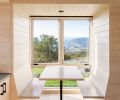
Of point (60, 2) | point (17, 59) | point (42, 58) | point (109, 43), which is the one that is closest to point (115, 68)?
point (109, 43)

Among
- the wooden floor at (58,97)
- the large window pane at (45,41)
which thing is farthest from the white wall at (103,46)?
the large window pane at (45,41)

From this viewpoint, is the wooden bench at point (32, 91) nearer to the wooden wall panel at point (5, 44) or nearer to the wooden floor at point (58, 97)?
the wooden floor at point (58, 97)

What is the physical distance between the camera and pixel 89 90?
11.0ft

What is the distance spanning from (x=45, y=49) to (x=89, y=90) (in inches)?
59.5

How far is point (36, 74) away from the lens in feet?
14.6

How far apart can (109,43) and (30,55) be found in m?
1.97

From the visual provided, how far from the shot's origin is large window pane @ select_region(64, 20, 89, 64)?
14.5 feet

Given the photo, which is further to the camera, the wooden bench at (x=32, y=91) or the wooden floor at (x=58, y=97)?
the wooden floor at (x=58, y=97)

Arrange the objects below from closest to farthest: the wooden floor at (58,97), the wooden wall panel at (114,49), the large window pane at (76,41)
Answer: the wooden wall panel at (114,49) → the wooden floor at (58,97) → the large window pane at (76,41)

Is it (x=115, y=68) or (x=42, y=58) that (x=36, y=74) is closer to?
(x=42, y=58)

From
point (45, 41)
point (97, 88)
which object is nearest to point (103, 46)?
point (97, 88)

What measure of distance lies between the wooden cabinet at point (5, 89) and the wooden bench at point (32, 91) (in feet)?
0.78

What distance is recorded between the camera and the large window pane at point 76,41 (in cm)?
441

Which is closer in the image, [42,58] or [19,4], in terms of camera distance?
[19,4]
